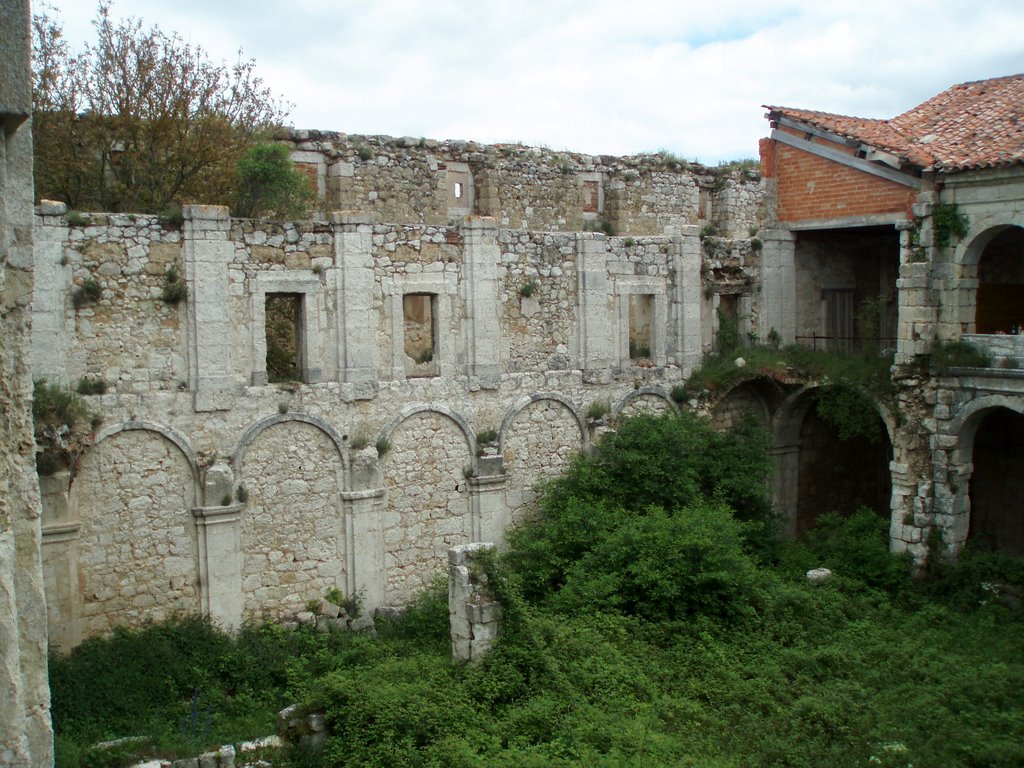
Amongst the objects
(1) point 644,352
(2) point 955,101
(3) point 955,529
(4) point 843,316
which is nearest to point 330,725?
(1) point 644,352

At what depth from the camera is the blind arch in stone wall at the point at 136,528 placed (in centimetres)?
1287

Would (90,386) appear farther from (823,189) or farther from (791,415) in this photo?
(823,189)

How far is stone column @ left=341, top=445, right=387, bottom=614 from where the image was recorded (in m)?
15.0

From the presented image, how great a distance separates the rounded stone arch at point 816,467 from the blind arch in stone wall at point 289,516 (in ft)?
31.0

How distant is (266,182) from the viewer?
15555 millimetres

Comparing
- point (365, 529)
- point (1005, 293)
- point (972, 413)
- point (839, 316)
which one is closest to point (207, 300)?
point (365, 529)

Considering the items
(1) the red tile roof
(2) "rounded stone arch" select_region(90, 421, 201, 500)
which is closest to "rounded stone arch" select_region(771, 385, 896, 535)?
(1) the red tile roof

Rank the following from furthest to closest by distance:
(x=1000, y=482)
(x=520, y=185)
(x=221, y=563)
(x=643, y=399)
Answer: (x=520, y=185) → (x=1000, y=482) → (x=643, y=399) → (x=221, y=563)

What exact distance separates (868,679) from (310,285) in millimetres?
9344

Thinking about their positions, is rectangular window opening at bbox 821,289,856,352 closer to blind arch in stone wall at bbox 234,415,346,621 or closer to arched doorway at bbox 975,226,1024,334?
arched doorway at bbox 975,226,1024,334

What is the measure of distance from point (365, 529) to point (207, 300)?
4166 mm

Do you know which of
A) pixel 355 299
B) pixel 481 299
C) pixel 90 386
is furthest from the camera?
pixel 481 299

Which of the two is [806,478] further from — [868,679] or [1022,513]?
[868,679]

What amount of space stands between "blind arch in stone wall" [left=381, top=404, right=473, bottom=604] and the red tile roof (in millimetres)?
8872
